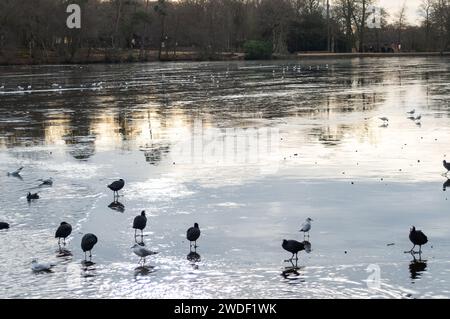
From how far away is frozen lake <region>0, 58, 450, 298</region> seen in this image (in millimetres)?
8812

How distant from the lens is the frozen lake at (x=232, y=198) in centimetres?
881

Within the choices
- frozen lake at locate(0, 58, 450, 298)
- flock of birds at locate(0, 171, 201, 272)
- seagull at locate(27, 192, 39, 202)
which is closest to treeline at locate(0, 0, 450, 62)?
frozen lake at locate(0, 58, 450, 298)

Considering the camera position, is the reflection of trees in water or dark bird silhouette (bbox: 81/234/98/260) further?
the reflection of trees in water

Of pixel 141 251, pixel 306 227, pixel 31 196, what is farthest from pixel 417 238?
pixel 31 196

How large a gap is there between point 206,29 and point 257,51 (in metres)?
9.62

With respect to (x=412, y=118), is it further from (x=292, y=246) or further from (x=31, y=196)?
(x=292, y=246)

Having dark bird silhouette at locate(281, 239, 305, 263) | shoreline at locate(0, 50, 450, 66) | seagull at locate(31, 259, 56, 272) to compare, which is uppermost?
shoreline at locate(0, 50, 450, 66)

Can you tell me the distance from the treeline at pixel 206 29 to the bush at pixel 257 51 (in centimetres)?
21

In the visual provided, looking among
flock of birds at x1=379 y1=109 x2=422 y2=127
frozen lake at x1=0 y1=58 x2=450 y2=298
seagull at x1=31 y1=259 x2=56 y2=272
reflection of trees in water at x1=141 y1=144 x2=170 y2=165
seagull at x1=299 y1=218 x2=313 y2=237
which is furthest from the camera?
flock of birds at x1=379 y1=109 x2=422 y2=127

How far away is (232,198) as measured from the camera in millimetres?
13047

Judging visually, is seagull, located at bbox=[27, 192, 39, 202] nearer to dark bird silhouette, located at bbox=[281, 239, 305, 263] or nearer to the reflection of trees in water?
the reflection of trees in water

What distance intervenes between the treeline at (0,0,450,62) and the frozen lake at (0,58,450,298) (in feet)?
186

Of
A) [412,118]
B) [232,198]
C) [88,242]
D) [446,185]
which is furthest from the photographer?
[412,118]
